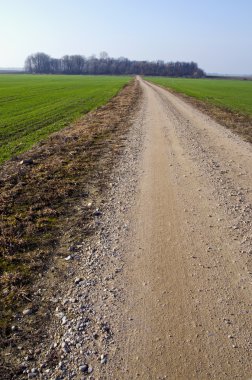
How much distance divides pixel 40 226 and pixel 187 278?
12.0 ft

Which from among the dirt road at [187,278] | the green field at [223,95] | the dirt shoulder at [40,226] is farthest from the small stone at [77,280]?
the green field at [223,95]

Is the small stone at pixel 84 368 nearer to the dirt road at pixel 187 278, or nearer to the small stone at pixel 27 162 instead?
the dirt road at pixel 187 278

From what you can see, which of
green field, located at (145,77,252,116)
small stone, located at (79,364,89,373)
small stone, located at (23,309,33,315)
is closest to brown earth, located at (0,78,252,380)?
small stone, located at (79,364,89,373)

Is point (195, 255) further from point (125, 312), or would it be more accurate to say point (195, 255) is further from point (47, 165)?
point (47, 165)

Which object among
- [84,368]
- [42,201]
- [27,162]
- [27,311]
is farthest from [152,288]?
[27,162]

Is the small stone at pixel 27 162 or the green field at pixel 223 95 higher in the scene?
the small stone at pixel 27 162

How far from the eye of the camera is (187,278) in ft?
19.7

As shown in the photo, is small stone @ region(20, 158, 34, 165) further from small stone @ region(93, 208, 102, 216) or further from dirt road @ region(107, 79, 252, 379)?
small stone @ region(93, 208, 102, 216)

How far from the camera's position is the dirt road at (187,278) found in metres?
4.35

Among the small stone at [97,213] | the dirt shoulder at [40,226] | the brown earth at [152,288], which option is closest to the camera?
the brown earth at [152,288]

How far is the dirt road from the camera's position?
4348 mm

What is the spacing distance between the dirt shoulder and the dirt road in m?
1.15

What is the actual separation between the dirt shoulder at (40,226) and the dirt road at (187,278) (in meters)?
1.15

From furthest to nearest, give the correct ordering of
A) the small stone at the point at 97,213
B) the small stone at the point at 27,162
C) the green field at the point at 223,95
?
1. the green field at the point at 223,95
2. the small stone at the point at 27,162
3. the small stone at the point at 97,213
